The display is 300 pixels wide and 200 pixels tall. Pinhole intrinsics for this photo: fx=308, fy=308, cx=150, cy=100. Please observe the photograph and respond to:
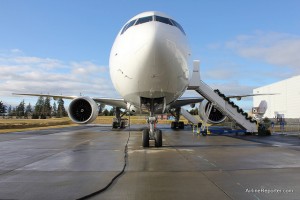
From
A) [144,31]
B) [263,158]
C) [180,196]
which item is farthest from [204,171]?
[144,31]

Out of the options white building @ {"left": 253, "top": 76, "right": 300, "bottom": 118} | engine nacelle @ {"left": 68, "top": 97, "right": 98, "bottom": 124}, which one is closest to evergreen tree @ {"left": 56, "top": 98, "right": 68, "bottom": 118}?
white building @ {"left": 253, "top": 76, "right": 300, "bottom": 118}

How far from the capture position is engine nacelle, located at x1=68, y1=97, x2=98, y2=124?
18228 millimetres

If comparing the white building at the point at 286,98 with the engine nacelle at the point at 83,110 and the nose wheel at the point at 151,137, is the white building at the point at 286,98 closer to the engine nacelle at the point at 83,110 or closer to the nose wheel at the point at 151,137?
the engine nacelle at the point at 83,110

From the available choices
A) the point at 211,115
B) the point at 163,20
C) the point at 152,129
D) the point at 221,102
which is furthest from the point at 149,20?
the point at 211,115

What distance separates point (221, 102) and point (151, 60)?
373 inches

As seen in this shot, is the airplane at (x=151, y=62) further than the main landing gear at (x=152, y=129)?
No

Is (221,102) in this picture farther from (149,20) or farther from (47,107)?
(47,107)

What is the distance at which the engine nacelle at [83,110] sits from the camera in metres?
18.2

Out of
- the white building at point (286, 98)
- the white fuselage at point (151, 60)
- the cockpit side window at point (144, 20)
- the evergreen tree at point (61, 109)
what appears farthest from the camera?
the evergreen tree at point (61, 109)

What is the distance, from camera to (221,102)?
17250 millimetres

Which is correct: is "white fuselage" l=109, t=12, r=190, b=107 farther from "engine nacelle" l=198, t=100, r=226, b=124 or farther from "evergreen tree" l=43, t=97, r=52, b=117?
"evergreen tree" l=43, t=97, r=52, b=117

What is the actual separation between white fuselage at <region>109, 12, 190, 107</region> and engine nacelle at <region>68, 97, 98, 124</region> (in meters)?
8.08

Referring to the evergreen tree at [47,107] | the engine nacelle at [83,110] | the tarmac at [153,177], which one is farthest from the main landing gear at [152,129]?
the evergreen tree at [47,107]

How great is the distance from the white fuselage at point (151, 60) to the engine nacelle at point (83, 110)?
8.08 metres
